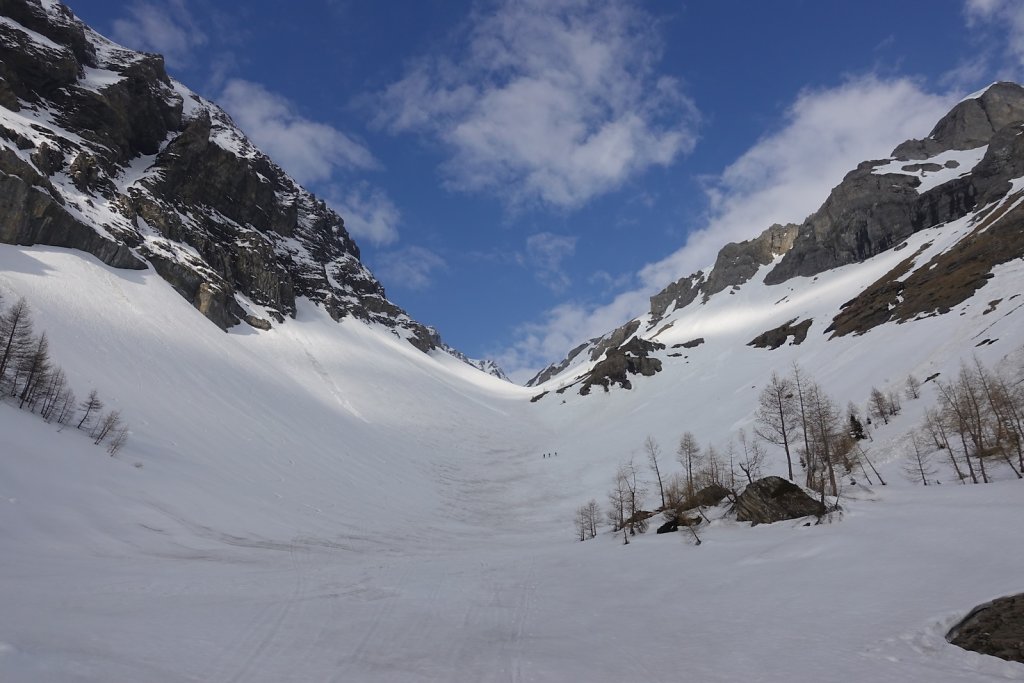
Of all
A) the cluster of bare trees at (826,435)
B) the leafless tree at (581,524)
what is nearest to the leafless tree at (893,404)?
the cluster of bare trees at (826,435)

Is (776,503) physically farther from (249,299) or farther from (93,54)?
(93,54)

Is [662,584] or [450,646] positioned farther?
[662,584]

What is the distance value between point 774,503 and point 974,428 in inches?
614

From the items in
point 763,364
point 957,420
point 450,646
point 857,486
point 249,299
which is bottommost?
point 450,646

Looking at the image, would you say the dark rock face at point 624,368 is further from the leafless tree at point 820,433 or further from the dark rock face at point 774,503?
the dark rock face at point 774,503

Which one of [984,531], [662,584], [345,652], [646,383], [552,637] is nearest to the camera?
[345,652]

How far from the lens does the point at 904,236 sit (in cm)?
11650

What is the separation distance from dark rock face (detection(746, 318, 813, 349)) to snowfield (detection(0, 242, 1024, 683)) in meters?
22.9

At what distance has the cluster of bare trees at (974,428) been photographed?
84.0 ft

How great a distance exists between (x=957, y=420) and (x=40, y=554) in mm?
43339

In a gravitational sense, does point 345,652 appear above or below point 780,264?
below

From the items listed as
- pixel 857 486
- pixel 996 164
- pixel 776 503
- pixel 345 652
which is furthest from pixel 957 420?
pixel 996 164

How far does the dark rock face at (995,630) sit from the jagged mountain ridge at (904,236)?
60588mm

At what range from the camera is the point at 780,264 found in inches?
5615
